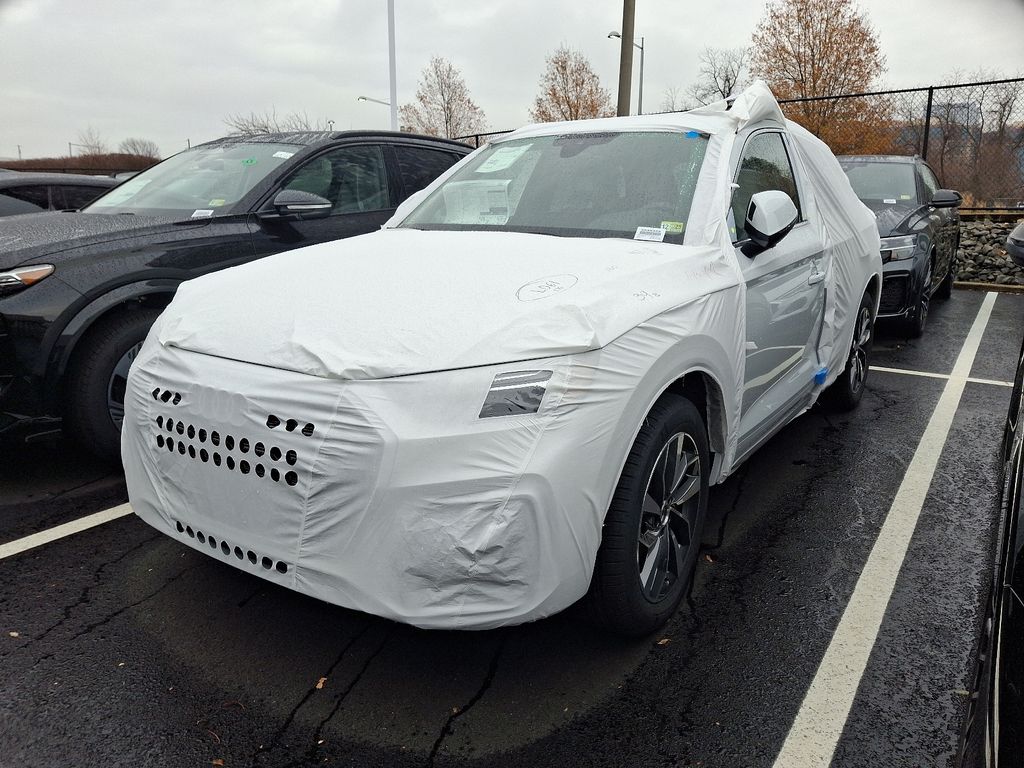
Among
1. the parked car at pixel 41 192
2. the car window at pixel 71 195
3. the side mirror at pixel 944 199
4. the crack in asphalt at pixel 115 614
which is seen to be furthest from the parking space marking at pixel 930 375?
the car window at pixel 71 195

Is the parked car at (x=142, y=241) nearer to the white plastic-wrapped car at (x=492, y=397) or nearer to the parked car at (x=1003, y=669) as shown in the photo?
the white plastic-wrapped car at (x=492, y=397)

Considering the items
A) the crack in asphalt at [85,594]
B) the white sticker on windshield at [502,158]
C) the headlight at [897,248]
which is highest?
the white sticker on windshield at [502,158]

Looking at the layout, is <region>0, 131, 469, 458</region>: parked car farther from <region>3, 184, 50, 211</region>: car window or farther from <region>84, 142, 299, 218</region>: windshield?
<region>3, 184, 50, 211</region>: car window

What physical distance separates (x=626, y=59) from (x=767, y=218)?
1237cm

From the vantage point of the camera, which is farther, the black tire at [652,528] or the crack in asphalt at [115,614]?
the crack in asphalt at [115,614]

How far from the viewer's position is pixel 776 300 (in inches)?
131

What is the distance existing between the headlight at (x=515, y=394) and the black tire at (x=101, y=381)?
265 centimetres

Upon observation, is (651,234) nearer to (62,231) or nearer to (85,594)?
(85,594)

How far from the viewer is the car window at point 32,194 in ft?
23.0

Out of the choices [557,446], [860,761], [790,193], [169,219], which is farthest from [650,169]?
[169,219]

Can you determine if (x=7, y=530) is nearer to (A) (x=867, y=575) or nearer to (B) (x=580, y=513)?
(B) (x=580, y=513)

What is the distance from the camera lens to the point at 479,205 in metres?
3.53

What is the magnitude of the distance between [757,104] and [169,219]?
10.4ft

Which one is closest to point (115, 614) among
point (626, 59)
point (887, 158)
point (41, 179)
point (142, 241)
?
point (142, 241)
